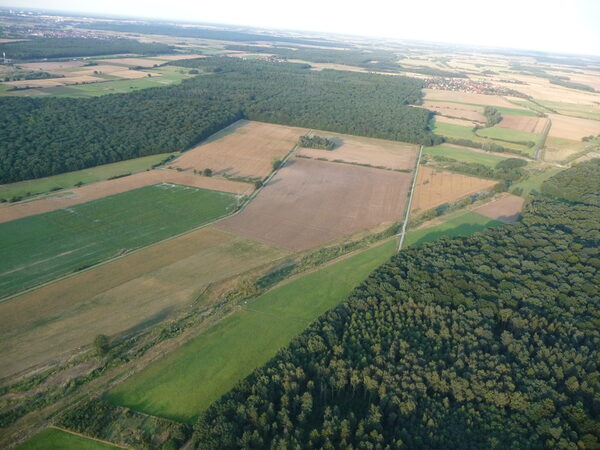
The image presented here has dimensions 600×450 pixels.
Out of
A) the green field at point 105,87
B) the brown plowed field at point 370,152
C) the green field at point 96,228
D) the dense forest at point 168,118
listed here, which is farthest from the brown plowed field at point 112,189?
the green field at point 105,87

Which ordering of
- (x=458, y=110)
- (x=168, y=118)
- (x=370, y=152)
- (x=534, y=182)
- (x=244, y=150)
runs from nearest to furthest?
(x=534, y=182) < (x=244, y=150) < (x=370, y=152) < (x=168, y=118) < (x=458, y=110)

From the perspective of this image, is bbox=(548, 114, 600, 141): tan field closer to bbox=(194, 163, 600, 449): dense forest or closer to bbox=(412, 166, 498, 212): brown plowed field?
bbox=(412, 166, 498, 212): brown plowed field

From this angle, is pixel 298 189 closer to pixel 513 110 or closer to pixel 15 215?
pixel 15 215

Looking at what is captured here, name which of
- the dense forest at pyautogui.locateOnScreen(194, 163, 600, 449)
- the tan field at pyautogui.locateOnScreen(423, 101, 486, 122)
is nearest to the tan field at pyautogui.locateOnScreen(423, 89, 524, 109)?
the tan field at pyautogui.locateOnScreen(423, 101, 486, 122)

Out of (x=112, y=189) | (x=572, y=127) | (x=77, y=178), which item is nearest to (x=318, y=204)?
(x=112, y=189)

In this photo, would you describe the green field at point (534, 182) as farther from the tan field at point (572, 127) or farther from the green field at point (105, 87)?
the green field at point (105, 87)

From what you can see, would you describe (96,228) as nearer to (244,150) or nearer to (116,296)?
(116,296)

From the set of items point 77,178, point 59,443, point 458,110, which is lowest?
point 77,178

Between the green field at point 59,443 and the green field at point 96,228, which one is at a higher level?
the green field at point 59,443
